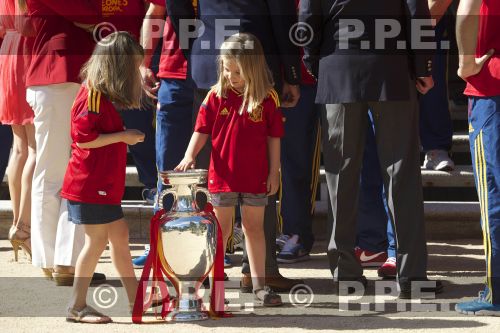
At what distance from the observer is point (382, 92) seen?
6.29 metres

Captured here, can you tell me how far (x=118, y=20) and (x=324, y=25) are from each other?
4.42 feet

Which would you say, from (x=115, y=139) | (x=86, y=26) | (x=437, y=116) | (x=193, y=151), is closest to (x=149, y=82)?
(x=86, y=26)

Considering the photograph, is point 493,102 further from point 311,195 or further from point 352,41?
point 311,195

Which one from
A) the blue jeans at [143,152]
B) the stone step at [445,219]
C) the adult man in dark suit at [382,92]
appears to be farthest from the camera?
the blue jeans at [143,152]

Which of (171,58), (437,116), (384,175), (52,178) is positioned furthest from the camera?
(437,116)

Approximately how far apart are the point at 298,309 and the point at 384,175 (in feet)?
2.91

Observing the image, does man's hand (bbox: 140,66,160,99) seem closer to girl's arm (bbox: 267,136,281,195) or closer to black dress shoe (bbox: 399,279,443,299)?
girl's arm (bbox: 267,136,281,195)

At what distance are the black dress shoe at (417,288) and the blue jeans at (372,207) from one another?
0.82m

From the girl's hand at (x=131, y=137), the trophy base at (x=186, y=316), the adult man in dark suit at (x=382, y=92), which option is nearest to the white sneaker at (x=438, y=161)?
the adult man in dark suit at (x=382, y=92)

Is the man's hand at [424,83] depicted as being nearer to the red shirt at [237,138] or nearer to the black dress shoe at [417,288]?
the red shirt at [237,138]

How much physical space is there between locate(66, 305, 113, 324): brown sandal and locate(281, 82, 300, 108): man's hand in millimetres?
1535

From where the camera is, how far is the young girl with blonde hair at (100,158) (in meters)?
5.89

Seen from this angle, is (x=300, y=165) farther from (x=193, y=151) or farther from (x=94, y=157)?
(x=94, y=157)

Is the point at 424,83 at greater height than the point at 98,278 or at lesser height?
greater
